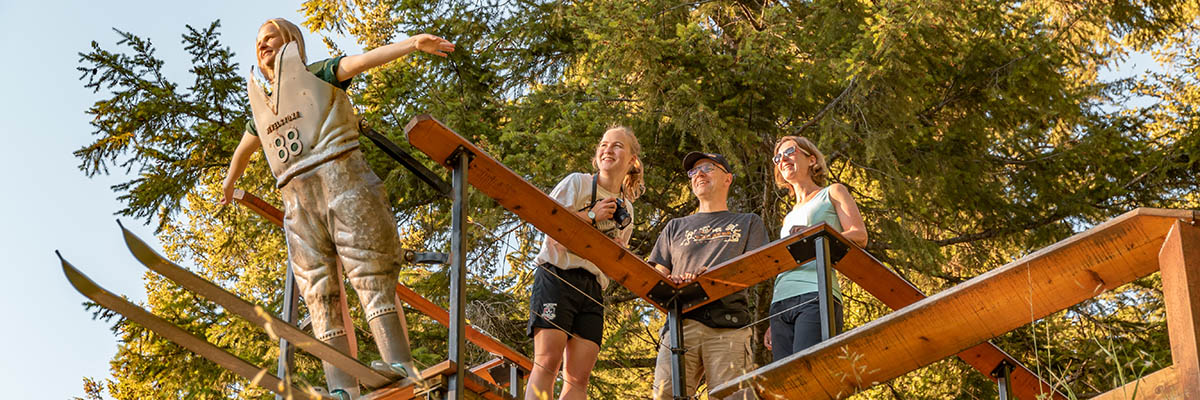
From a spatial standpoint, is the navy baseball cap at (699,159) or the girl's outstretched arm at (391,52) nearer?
the girl's outstretched arm at (391,52)

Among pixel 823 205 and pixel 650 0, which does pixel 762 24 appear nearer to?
pixel 650 0

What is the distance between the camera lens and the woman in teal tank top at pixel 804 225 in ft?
14.5

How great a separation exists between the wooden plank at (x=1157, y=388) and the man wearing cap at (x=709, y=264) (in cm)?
192

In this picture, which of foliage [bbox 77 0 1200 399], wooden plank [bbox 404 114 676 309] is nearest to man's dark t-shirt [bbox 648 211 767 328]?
wooden plank [bbox 404 114 676 309]

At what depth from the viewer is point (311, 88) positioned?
3.62 meters

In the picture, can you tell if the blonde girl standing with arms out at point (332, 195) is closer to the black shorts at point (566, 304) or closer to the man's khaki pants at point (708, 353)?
the black shorts at point (566, 304)

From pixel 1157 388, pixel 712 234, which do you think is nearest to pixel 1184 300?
pixel 1157 388

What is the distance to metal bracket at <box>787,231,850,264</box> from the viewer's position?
403 centimetres

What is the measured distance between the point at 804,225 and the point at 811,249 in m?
0.57

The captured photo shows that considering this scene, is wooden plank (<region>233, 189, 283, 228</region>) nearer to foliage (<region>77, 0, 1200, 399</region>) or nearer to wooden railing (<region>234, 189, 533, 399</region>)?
wooden railing (<region>234, 189, 533, 399</region>)

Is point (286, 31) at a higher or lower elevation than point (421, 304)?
higher

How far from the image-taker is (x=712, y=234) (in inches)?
200

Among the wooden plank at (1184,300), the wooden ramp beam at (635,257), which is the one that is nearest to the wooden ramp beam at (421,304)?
the wooden ramp beam at (635,257)

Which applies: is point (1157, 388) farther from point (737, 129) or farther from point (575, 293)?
point (737, 129)
